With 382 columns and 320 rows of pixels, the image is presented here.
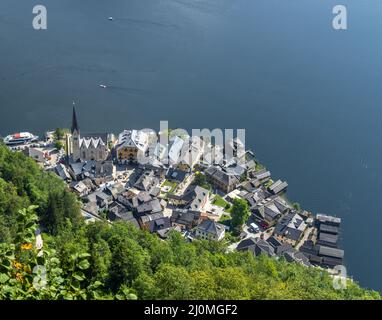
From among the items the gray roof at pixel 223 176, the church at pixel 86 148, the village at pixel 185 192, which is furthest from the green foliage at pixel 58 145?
the gray roof at pixel 223 176

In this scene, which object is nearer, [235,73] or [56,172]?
[56,172]

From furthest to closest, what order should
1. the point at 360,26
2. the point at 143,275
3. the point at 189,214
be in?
the point at 360,26
the point at 189,214
the point at 143,275

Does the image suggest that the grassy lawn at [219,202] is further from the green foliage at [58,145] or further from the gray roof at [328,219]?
the green foliage at [58,145]

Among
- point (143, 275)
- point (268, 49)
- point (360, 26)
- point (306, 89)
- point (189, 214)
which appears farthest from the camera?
point (360, 26)

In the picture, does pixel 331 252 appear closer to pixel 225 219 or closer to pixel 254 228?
pixel 254 228

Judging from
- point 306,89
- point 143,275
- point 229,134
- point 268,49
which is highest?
point 268,49

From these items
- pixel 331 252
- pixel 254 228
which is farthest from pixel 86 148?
pixel 331 252

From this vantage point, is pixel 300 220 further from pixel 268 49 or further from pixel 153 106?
pixel 268 49
